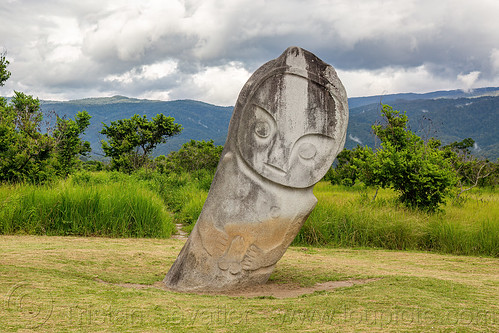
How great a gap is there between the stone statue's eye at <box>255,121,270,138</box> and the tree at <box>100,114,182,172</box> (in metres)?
14.2

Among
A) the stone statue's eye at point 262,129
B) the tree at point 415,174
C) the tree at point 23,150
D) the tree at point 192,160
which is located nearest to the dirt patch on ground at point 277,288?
the stone statue's eye at point 262,129

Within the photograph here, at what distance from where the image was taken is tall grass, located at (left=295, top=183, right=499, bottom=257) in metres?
8.46

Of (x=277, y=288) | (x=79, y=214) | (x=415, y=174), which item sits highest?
(x=415, y=174)

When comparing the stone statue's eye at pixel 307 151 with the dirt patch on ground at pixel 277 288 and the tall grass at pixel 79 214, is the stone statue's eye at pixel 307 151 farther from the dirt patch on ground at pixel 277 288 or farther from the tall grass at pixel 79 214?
the tall grass at pixel 79 214

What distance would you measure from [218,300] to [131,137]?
15.2 meters

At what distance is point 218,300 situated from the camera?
4312 millimetres

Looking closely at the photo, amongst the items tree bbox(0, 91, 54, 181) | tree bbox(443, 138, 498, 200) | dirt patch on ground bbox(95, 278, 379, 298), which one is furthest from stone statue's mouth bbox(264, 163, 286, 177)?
tree bbox(443, 138, 498, 200)

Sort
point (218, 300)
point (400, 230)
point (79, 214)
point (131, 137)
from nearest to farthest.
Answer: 1. point (218, 300)
2. point (400, 230)
3. point (79, 214)
4. point (131, 137)

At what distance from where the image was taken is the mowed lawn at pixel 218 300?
130 inches

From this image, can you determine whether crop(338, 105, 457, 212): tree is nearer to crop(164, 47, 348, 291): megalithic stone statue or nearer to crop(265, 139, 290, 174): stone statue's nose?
crop(164, 47, 348, 291): megalithic stone statue

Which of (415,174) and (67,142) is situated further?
(67,142)

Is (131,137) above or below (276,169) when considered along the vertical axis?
above

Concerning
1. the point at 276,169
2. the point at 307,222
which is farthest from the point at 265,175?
the point at 307,222

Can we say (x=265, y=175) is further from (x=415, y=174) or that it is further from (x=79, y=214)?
(x=415, y=174)
